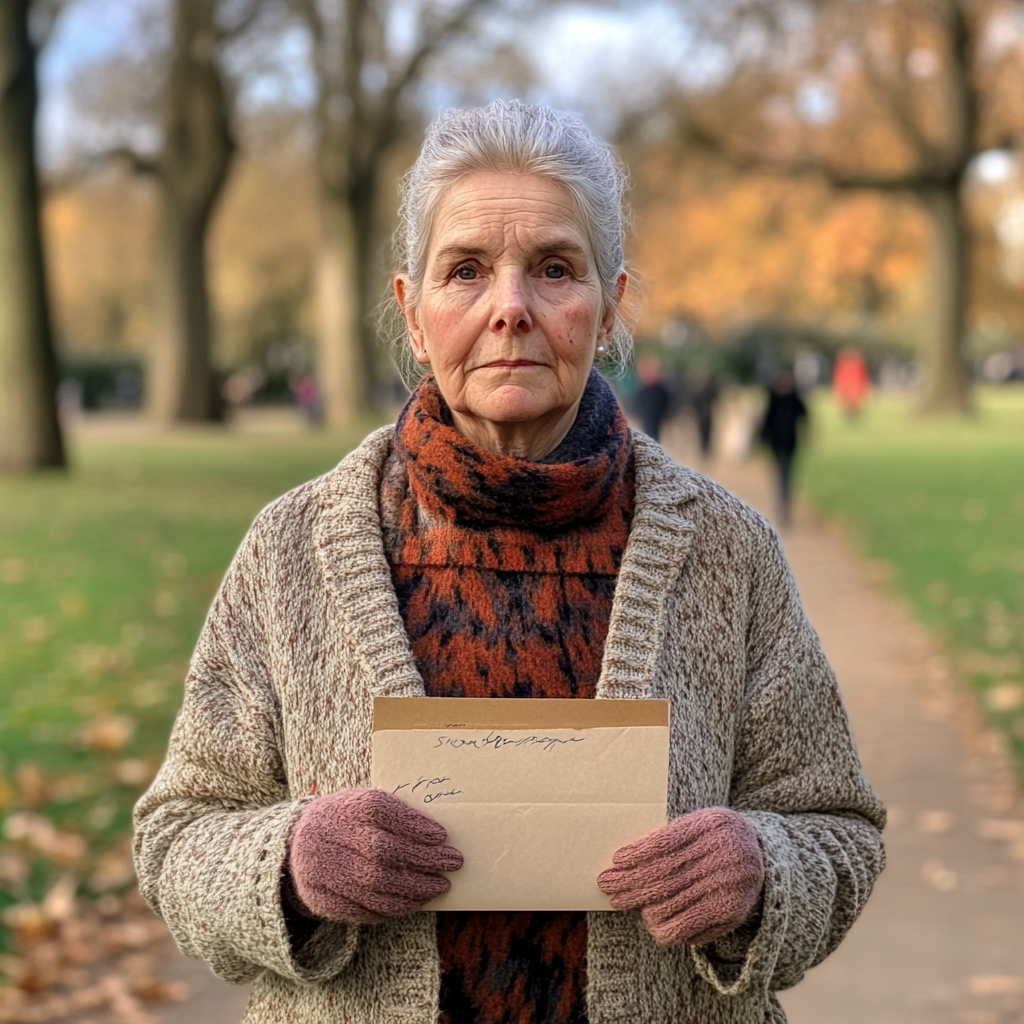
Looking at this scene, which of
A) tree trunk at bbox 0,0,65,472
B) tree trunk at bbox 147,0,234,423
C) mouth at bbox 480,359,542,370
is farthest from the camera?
tree trunk at bbox 147,0,234,423

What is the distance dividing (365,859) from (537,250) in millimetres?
862

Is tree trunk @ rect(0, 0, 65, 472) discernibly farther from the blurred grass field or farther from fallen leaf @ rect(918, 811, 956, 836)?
fallen leaf @ rect(918, 811, 956, 836)

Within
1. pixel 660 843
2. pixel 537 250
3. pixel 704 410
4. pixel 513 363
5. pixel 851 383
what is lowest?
pixel 851 383

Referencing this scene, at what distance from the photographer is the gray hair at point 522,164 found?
2162 mm

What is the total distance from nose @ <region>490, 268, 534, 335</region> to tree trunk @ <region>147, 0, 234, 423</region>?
88.4ft

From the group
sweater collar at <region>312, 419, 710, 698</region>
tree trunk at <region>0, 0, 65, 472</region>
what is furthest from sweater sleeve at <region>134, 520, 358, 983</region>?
tree trunk at <region>0, 0, 65, 472</region>

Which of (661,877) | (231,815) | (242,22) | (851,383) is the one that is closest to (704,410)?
(242,22)

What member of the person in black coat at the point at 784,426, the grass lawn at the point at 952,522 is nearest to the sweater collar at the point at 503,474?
the grass lawn at the point at 952,522

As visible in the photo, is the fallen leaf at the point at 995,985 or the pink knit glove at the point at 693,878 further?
the fallen leaf at the point at 995,985

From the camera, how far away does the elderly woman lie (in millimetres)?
2059

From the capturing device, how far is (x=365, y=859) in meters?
1.91

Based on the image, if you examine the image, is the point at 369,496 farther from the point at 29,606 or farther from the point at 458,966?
the point at 29,606

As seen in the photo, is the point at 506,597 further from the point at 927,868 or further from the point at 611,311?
the point at 927,868

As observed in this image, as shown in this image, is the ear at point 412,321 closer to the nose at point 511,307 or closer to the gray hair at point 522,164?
the gray hair at point 522,164
